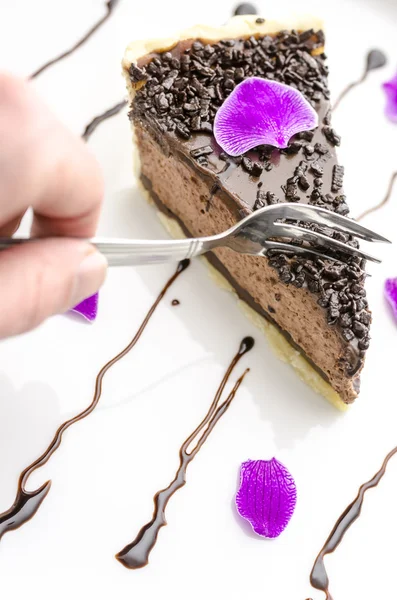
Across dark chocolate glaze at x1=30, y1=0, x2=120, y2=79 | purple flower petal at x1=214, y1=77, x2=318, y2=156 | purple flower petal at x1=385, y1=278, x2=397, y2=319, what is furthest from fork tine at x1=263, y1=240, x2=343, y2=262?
dark chocolate glaze at x1=30, y1=0, x2=120, y2=79

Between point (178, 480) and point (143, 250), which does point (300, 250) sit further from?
point (178, 480)

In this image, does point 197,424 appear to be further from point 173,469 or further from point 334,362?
point 334,362

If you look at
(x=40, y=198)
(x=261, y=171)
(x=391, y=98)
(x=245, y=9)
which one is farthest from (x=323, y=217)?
(x=245, y=9)

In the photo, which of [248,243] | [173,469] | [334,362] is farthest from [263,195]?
[173,469]

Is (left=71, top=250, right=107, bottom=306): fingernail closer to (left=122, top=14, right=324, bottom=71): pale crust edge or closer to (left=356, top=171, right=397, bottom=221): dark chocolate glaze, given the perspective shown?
(left=122, top=14, right=324, bottom=71): pale crust edge

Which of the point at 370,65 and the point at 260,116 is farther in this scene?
the point at 370,65

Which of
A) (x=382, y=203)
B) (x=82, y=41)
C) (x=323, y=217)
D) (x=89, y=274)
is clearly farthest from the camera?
(x=82, y=41)

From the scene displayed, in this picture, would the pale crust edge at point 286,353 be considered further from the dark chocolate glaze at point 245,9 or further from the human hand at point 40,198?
the dark chocolate glaze at point 245,9
